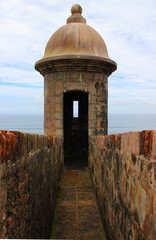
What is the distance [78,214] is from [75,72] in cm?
421

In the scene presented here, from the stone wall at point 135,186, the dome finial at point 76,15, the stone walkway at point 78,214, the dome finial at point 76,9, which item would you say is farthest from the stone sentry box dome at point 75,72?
the stone wall at point 135,186

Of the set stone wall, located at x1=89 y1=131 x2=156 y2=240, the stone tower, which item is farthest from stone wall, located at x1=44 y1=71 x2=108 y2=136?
stone wall, located at x1=89 y1=131 x2=156 y2=240

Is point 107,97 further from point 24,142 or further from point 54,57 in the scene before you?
point 24,142

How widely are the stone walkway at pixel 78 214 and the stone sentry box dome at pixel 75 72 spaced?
210 cm

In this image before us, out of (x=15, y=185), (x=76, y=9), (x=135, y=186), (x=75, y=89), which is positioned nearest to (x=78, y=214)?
(x=135, y=186)

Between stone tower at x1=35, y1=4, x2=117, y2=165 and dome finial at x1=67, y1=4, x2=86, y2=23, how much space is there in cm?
15

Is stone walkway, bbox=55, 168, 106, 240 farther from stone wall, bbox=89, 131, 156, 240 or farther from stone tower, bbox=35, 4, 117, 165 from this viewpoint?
stone tower, bbox=35, 4, 117, 165

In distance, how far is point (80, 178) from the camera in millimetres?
6301

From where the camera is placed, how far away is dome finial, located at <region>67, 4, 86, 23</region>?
7.78 meters

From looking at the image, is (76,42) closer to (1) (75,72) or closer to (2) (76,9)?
(1) (75,72)

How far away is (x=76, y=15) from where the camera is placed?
7.86 meters

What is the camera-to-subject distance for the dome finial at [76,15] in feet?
25.5

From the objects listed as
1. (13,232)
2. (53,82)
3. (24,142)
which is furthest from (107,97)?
(13,232)

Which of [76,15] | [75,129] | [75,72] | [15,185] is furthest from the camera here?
[75,129]
